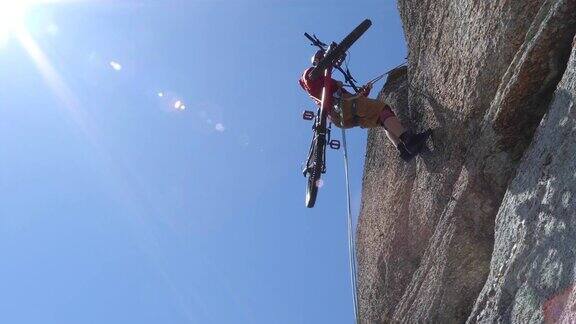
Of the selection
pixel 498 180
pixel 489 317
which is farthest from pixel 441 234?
pixel 489 317

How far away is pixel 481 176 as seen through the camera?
298 inches

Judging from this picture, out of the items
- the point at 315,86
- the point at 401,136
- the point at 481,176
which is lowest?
the point at 481,176

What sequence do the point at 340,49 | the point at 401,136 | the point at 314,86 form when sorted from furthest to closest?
the point at 314,86 < the point at 340,49 < the point at 401,136

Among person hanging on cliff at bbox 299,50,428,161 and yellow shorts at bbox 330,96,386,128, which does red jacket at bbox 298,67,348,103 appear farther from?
yellow shorts at bbox 330,96,386,128

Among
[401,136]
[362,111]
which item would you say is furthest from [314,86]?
[401,136]

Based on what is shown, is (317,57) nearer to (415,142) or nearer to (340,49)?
(340,49)

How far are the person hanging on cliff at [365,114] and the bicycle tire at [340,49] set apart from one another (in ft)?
0.80

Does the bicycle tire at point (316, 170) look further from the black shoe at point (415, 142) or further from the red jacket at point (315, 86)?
the black shoe at point (415, 142)

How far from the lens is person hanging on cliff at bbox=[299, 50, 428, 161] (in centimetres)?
911

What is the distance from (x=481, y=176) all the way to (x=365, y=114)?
2.82 m

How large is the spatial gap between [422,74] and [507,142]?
2.75 metres

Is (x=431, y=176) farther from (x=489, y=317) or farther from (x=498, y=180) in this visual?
(x=489, y=317)

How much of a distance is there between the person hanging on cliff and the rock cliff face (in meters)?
0.31

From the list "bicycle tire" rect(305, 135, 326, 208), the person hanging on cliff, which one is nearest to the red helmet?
the person hanging on cliff
